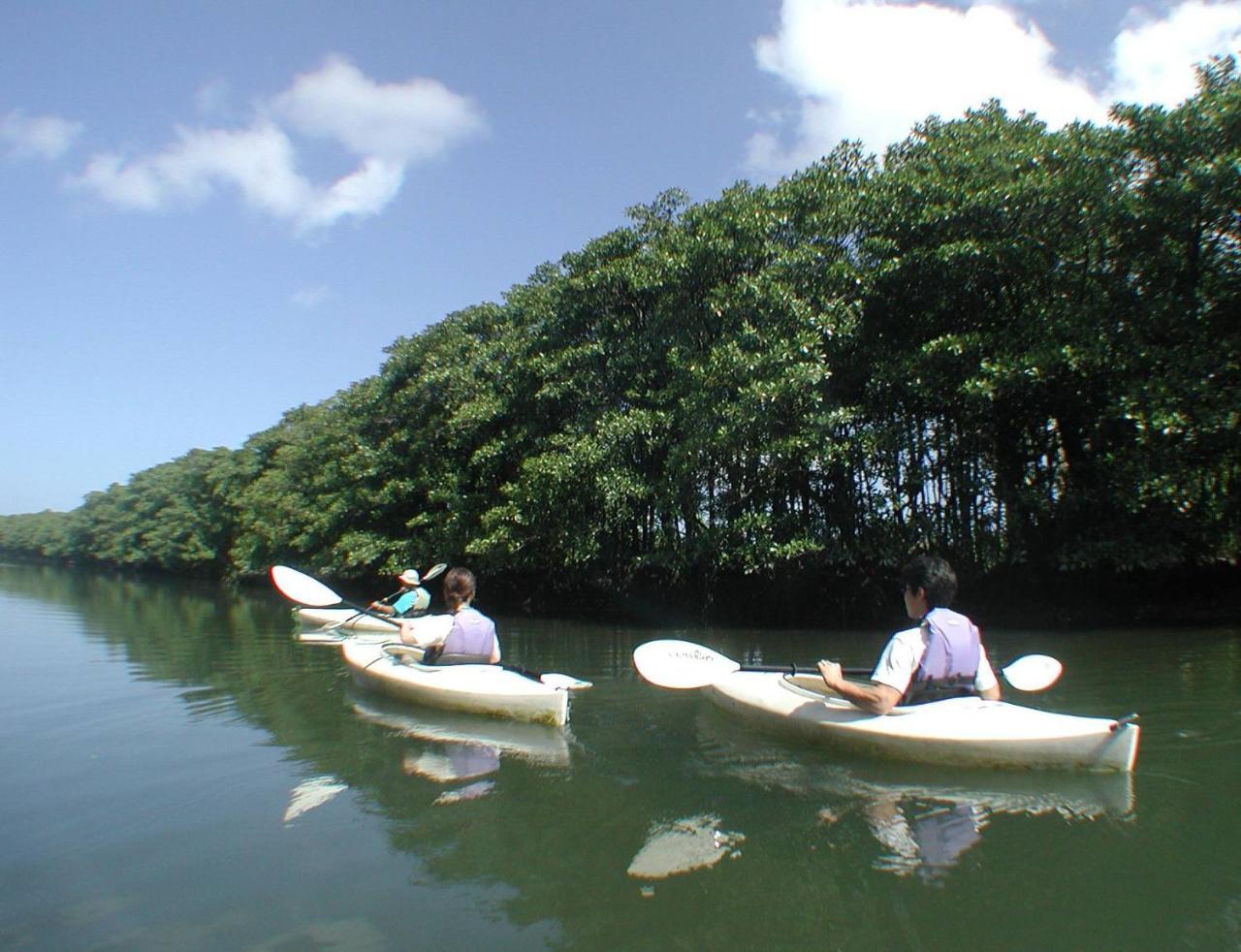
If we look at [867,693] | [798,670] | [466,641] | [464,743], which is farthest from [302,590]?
[867,693]

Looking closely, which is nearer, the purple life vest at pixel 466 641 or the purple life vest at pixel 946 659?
the purple life vest at pixel 946 659

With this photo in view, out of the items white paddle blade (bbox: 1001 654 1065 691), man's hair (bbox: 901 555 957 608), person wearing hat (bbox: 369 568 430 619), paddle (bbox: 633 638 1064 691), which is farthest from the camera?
person wearing hat (bbox: 369 568 430 619)

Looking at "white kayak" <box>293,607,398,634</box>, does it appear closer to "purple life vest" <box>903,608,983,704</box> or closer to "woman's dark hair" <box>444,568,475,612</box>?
"woman's dark hair" <box>444,568,475,612</box>

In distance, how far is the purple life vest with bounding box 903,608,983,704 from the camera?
16.2 feet

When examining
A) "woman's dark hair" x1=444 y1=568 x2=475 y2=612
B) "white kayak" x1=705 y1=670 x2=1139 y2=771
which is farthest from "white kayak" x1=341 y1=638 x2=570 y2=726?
"white kayak" x1=705 y1=670 x2=1139 y2=771

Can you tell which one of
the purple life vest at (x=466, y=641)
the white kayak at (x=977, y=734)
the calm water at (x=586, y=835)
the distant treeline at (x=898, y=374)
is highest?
the distant treeline at (x=898, y=374)

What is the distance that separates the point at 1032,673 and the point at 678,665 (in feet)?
7.96

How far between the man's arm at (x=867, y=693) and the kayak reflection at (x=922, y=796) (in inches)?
13.8

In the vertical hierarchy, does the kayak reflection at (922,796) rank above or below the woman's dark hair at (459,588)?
below

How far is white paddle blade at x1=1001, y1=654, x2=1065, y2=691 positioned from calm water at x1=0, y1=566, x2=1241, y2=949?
727mm

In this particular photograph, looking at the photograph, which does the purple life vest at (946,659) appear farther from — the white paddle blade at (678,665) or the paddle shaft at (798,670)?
the white paddle blade at (678,665)

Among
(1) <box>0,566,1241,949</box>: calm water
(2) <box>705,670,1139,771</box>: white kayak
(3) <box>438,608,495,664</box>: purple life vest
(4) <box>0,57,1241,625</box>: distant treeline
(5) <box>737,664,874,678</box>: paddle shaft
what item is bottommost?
(1) <box>0,566,1241,949</box>: calm water

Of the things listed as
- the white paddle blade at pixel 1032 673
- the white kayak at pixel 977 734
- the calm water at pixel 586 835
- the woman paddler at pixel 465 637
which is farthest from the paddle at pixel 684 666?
the woman paddler at pixel 465 637

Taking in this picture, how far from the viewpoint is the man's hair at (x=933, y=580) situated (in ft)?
15.9
